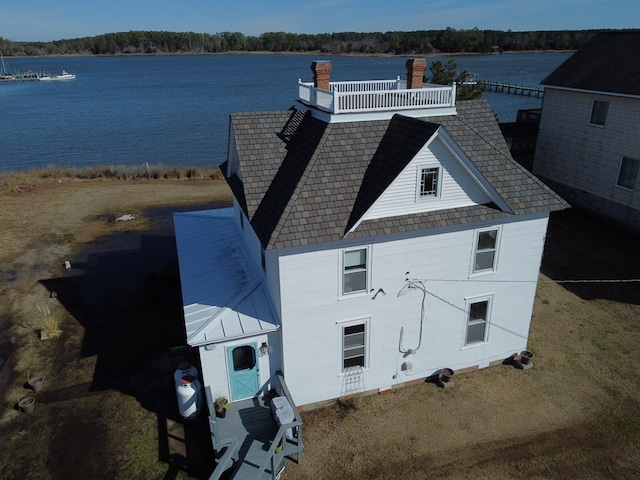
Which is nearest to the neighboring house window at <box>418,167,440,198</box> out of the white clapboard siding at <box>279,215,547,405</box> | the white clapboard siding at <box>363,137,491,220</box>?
the white clapboard siding at <box>363,137,491,220</box>

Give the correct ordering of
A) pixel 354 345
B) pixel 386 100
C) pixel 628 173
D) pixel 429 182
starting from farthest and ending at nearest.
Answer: pixel 628 173 < pixel 386 100 < pixel 354 345 < pixel 429 182

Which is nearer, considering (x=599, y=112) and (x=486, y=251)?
(x=486, y=251)

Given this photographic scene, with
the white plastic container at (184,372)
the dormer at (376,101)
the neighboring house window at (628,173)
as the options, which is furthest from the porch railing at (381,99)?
the neighboring house window at (628,173)

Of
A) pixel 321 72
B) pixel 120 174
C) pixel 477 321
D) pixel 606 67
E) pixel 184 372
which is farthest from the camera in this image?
pixel 120 174

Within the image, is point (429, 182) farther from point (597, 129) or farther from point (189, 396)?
point (597, 129)

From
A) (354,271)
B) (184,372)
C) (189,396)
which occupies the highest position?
(354,271)

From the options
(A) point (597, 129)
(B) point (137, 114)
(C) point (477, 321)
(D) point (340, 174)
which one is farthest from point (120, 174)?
(B) point (137, 114)
